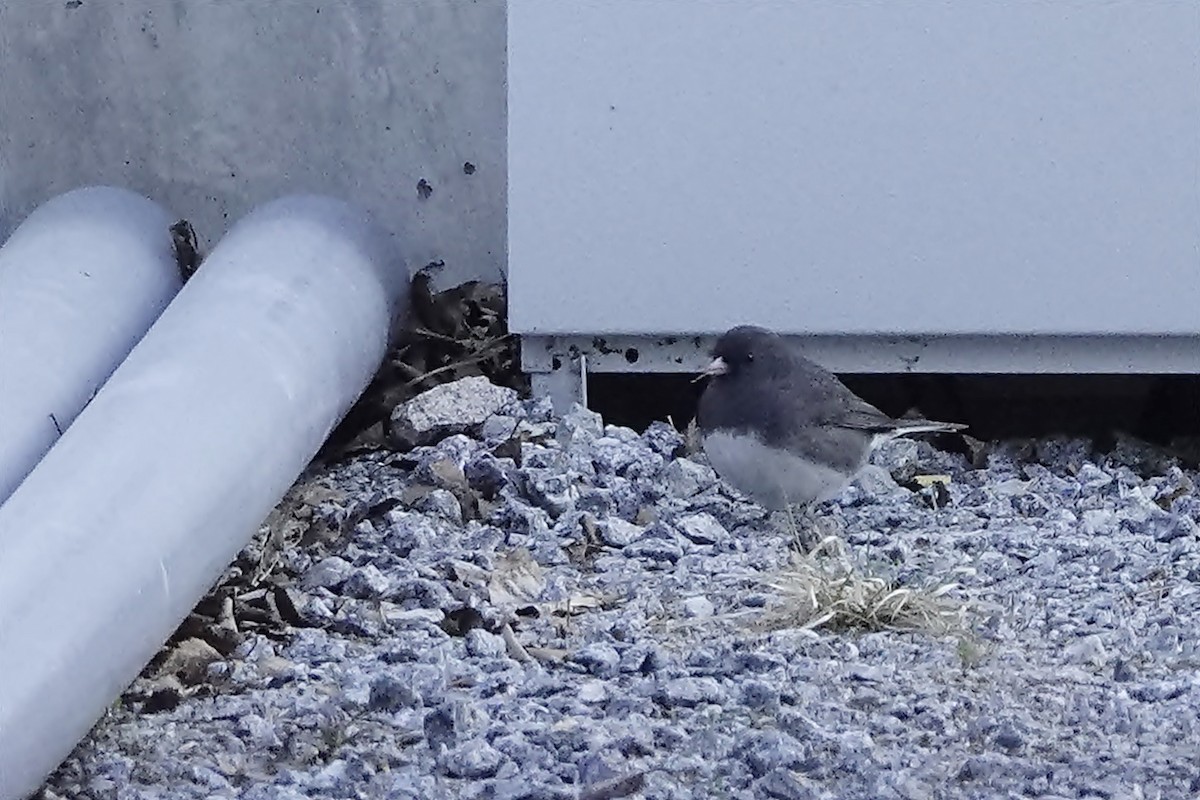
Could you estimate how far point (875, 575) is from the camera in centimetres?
287

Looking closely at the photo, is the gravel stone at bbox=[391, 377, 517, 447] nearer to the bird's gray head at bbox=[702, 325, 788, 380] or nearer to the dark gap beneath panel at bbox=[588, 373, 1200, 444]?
the bird's gray head at bbox=[702, 325, 788, 380]

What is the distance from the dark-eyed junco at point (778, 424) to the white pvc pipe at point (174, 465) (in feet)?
2.23

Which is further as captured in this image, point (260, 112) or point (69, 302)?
point (260, 112)

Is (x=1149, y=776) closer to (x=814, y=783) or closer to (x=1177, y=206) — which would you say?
(x=814, y=783)

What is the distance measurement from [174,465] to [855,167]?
1.67 m

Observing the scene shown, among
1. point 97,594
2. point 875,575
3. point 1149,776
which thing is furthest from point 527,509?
point 1149,776

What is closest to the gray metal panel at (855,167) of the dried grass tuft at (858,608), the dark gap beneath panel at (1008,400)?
the dark gap beneath panel at (1008,400)

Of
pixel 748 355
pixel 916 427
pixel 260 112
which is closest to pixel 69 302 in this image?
pixel 260 112

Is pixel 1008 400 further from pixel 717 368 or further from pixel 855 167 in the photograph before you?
pixel 717 368

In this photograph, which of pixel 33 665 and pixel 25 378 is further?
pixel 25 378

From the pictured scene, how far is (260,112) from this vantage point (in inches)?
168

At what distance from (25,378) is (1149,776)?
1.83m

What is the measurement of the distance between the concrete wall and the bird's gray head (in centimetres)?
89

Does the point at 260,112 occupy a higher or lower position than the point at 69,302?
higher
